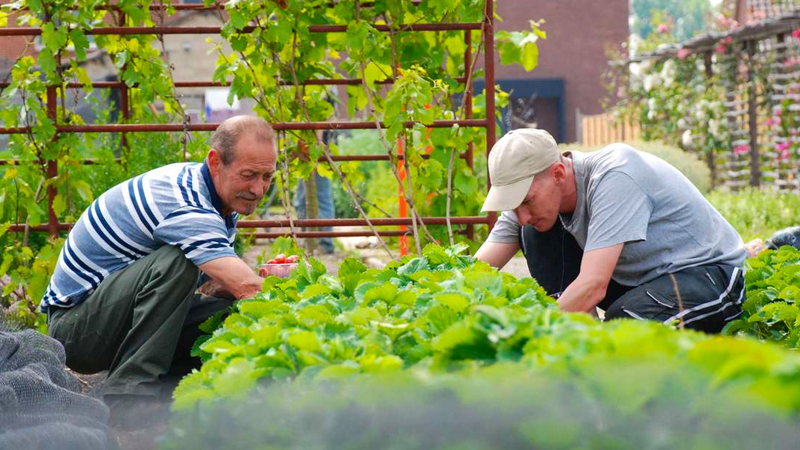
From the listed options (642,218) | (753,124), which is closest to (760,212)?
(753,124)

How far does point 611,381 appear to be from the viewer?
1326 millimetres

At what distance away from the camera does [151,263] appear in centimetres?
385

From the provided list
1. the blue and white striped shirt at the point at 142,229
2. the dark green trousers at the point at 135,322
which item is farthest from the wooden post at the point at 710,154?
the dark green trousers at the point at 135,322

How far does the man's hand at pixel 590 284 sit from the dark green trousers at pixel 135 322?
133 cm

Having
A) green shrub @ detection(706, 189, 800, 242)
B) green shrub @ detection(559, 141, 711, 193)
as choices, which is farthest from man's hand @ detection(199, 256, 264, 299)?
green shrub @ detection(559, 141, 711, 193)

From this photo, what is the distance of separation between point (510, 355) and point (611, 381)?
0.41m

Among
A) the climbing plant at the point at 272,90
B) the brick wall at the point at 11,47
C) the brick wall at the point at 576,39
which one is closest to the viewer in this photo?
the climbing plant at the point at 272,90

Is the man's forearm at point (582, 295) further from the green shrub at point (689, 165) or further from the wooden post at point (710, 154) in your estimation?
the wooden post at point (710, 154)

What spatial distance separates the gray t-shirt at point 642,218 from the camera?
370 centimetres

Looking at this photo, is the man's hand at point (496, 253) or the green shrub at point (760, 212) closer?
the man's hand at point (496, 253)

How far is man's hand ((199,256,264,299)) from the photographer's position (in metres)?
3.64

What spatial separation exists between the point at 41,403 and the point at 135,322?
901mm

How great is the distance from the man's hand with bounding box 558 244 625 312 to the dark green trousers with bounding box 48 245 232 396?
1330mm

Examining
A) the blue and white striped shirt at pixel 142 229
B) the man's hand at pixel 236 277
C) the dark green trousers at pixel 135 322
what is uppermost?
the blue and white striped shirt at pixel 142 229
